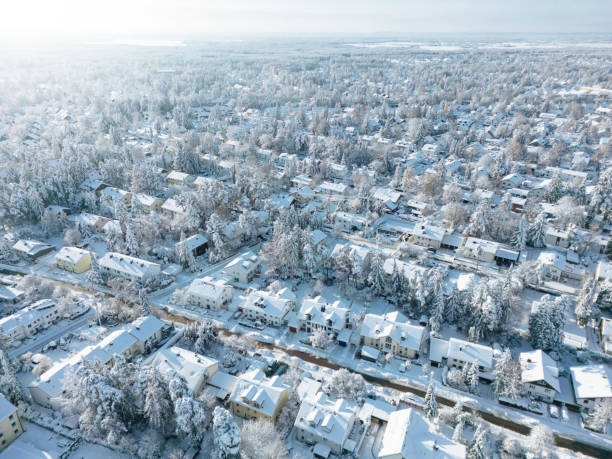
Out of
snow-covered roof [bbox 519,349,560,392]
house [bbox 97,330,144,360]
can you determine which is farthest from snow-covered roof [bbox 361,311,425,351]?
house [bbox 97,330,144,360]

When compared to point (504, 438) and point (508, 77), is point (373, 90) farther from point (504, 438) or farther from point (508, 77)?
point (504, 438)

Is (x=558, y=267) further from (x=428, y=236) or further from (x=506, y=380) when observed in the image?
(x=506, y=380)

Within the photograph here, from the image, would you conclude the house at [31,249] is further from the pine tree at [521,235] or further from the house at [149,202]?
the pine tree at [521,235]

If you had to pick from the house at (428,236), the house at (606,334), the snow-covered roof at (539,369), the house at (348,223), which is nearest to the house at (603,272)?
the house at (606,334)

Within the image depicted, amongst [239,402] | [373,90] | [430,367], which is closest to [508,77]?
[373,90]

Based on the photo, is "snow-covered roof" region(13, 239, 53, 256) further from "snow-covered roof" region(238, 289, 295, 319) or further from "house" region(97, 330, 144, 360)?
"snow-covered roof" region(238, 289, 295, 319)

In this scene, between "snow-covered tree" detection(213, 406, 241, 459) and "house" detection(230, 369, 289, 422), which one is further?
"house" detection(230, 369, 289, 422)
